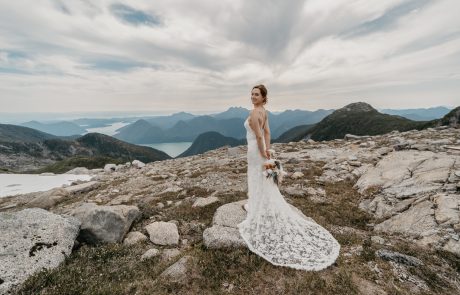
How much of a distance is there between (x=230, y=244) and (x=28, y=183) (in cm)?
3292

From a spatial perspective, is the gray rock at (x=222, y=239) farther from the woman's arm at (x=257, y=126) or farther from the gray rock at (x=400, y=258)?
the gray rock at (x=400, y=258)

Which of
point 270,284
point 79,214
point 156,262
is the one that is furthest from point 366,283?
point 79,214

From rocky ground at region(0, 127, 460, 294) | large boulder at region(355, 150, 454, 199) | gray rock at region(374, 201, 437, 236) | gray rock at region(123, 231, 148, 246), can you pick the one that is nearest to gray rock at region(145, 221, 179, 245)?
rocky ground at region(0, 127, 460, 294)

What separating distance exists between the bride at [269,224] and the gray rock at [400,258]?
1315 mm

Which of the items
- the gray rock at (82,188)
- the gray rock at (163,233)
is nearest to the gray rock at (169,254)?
the gray rock at (163,233)

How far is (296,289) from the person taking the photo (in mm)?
6902

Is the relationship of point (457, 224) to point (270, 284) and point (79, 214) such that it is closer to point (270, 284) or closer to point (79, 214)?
point (270, 284)

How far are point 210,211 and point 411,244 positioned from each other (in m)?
7.91

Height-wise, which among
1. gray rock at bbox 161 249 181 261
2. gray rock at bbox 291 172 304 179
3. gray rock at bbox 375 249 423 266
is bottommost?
gray rock at bbox 161 249 181 261

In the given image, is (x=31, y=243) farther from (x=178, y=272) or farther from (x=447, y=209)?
(x=447, y=209)

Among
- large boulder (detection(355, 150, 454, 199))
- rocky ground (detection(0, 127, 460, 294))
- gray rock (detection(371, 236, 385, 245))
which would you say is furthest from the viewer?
large boulder (detection(355, 150, 454, 199))

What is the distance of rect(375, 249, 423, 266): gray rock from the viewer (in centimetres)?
784

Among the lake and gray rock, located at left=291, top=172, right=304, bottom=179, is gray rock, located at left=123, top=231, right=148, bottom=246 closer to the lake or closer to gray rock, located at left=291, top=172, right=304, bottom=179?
gray rock, located at left=291, top=172, right=304, bottom=179

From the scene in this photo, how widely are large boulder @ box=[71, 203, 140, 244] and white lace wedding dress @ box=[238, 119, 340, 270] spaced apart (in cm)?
463
